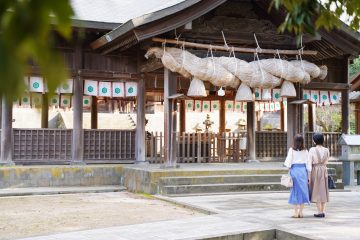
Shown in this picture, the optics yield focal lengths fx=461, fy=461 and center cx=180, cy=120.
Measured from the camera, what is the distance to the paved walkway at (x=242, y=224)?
6.71 meters

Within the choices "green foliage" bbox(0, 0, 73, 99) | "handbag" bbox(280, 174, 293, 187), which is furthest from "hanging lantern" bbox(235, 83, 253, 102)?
"green foliage" bbox(0, 0, 73, 99)

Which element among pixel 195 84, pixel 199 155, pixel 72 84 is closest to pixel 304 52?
pixel 195 84

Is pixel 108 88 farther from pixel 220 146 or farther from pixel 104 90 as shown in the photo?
pixel 220 146

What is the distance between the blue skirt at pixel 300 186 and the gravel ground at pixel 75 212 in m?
2.00

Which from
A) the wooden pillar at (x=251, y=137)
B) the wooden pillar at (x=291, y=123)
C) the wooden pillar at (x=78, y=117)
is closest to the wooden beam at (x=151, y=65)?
the wooden pillar at (x=78, y=117)

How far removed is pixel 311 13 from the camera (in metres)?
4.02

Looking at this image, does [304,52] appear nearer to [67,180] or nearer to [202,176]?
[202,176]

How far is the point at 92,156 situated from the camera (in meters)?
14.4

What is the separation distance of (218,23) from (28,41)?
12.8 m

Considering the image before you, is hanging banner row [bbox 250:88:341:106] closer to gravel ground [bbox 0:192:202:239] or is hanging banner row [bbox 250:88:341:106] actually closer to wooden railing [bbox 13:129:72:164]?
gravel ground [bbox 0:192:202:239]

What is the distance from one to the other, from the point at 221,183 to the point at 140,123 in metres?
3.65

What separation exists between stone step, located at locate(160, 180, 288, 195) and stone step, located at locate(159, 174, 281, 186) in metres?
0.17

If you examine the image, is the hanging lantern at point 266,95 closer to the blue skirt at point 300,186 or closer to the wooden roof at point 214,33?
the wooden roof at point 214,33

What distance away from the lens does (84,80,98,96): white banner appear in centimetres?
1412
